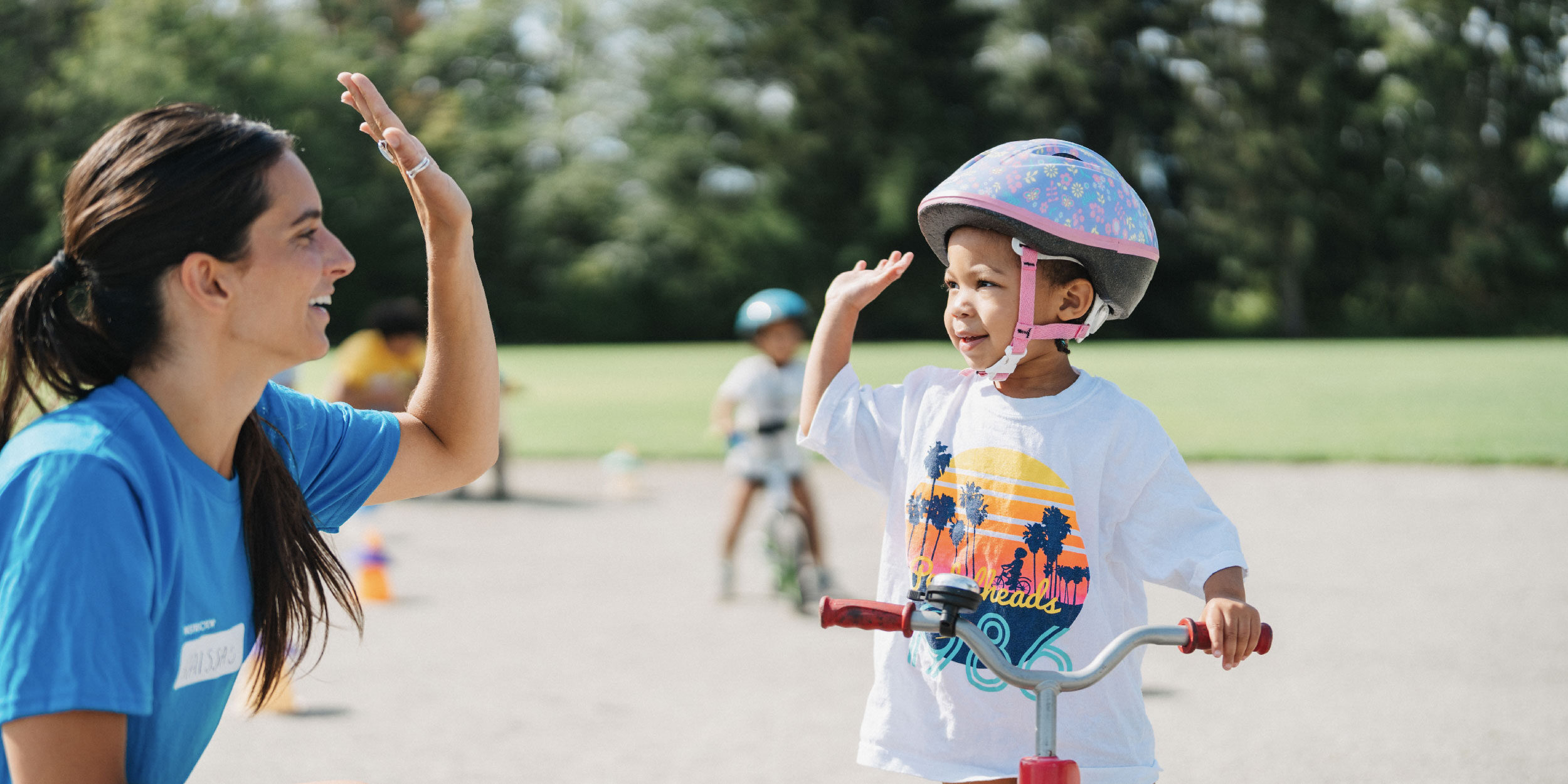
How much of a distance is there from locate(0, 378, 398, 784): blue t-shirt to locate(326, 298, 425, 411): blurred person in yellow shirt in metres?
7.60

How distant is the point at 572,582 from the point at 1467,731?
16.5ft

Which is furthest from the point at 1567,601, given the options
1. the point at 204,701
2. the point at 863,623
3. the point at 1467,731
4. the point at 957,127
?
the point at 957,127

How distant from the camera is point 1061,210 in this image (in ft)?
8.86

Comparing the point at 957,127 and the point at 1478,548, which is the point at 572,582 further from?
the point at 957,127

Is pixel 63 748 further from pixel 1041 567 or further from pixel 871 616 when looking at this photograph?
pixel 1041 567

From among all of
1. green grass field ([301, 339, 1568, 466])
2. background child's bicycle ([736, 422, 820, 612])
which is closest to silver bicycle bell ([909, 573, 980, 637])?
background child's bicycle ([736, 422, 820, 612])

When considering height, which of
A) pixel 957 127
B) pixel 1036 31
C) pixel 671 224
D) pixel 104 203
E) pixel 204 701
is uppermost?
pixel 1036 31

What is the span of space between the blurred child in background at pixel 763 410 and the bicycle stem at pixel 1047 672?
5899 mm

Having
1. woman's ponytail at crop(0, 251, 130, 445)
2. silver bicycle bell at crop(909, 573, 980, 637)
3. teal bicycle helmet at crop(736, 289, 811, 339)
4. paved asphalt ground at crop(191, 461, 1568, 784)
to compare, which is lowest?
paved asphalt ground at crop(191, 461, 1568, 784)

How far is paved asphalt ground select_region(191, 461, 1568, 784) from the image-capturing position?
491cm

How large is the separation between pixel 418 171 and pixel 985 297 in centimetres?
112

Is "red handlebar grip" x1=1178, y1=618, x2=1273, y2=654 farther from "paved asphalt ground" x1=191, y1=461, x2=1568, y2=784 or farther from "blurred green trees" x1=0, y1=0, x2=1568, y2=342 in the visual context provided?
"blurred green trees" x1=0, y1=0, x2=1568, y2=342

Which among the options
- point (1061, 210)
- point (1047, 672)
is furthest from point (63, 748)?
point (1061, 210)

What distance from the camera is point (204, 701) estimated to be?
6.37ft
